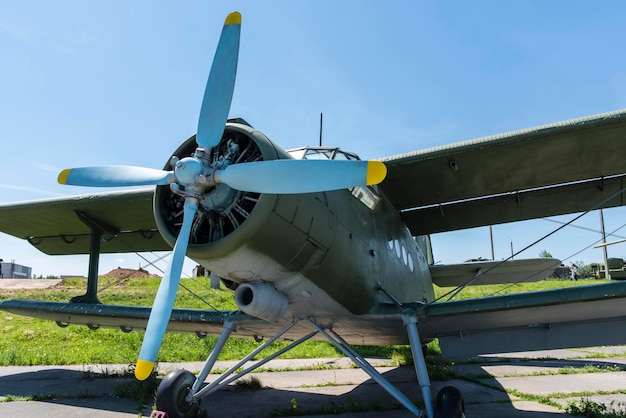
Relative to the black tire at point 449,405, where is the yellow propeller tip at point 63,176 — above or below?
above

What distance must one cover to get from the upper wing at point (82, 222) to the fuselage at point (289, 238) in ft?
11.2

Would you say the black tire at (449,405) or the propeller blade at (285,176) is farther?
the black tire at (449,405)

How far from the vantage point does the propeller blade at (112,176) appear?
4277 millimetres

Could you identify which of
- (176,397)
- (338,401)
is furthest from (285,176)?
(338,401)

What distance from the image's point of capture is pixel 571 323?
529 cm

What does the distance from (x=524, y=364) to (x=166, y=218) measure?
8.96 meters

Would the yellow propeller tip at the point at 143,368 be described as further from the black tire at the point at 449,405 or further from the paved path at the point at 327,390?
the black tire at the point at 449,405

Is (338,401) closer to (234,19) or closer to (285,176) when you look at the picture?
(285,176)

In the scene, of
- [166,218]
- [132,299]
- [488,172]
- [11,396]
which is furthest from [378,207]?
[132,299]

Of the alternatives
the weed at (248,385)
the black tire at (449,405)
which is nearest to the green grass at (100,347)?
the weed at (248,385)

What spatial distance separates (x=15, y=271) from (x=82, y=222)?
204 feet

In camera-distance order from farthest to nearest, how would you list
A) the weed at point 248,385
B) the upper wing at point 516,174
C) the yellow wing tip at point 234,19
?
the weed at point 248,385 < the upper wing at point 516,174 < the yellow wing tip at point 234,19

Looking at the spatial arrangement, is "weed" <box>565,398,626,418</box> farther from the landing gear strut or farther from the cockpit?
the cockpit

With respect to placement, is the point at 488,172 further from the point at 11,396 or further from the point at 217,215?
the point at 11,396
